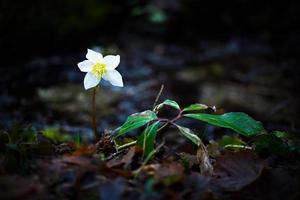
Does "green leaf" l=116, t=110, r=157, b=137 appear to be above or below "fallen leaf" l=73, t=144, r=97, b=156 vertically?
above

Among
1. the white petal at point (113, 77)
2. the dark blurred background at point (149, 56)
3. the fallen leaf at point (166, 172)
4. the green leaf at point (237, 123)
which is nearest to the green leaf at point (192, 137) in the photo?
the green leaf at point (237, 123)

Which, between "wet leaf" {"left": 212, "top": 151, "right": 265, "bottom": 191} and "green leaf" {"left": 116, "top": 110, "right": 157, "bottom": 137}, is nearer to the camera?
"wet leaf" {"left": 212, "top": 151, "right": 265, "bottom": 191}

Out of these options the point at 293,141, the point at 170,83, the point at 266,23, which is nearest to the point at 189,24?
the point at 266,23

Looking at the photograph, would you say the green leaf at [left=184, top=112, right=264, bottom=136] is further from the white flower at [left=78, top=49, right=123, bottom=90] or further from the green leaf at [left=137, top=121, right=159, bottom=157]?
the white flower at [left=78, top=49, right=123, bottom=90]

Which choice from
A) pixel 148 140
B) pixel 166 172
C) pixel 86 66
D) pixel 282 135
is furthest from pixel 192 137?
pixel 86 66

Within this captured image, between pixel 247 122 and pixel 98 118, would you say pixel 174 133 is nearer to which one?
pixel 98 118

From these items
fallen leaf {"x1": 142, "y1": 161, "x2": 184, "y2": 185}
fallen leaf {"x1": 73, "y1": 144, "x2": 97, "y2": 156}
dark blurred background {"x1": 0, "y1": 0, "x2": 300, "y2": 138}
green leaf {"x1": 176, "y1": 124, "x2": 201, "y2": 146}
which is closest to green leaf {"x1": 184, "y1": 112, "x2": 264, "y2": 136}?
green leaf {"x1": 176, "y1": 124, "x2": 201, "y2": 146}

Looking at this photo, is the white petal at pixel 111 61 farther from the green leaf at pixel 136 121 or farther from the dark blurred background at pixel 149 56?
the dark blurred background at pixel 149 56
